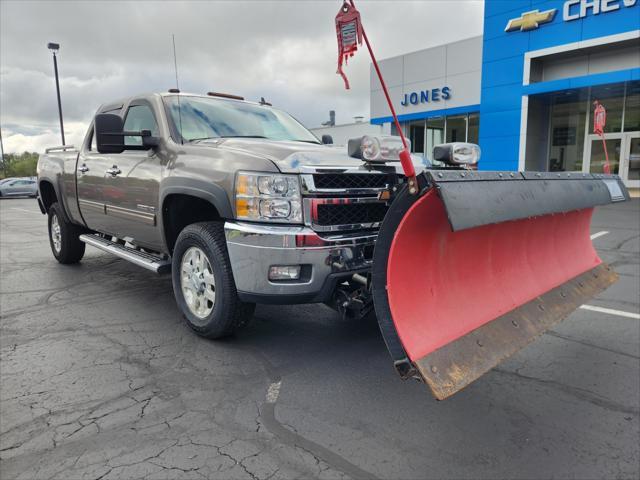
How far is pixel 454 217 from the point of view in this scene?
6.64 feet

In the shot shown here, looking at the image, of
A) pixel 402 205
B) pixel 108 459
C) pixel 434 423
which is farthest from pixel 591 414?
pixel 108 459

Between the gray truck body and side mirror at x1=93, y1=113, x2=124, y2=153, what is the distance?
0.32m

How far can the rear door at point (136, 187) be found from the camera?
427 centimetres

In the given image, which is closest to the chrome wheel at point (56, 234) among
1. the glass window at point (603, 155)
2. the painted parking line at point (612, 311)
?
the painted parking line at point (612, 311)

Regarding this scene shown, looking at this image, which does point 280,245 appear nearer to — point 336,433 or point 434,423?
point 336,433

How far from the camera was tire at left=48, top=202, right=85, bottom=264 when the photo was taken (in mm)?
6656

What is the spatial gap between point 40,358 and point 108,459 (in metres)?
1.64

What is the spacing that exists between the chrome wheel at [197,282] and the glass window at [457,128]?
69.8 feet

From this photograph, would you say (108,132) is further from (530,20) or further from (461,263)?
(530,20)

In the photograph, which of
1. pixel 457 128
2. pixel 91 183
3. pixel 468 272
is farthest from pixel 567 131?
pixel 468 272

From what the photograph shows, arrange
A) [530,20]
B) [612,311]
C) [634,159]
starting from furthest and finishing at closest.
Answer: [634,159] < [530,20] < [612,311]

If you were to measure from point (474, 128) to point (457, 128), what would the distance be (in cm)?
89

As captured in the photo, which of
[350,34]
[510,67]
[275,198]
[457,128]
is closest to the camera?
[350,34]

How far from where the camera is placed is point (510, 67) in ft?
65.0
